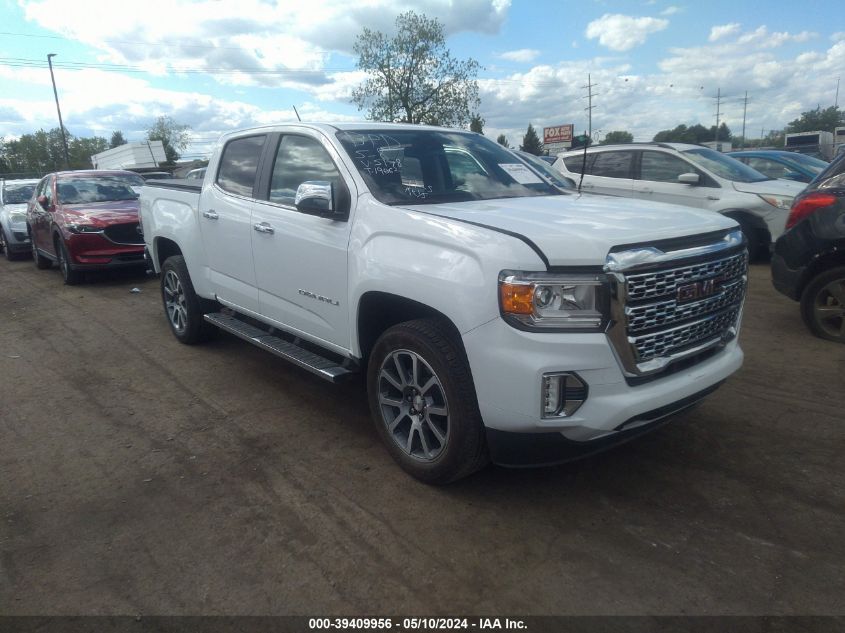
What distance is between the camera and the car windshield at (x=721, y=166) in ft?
30.2

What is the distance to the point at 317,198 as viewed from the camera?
3.70 m

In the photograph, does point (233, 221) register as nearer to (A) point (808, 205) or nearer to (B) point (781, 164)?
(A) point (808, 205)

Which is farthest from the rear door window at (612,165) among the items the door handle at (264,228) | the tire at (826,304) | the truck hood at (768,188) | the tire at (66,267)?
the tire at (66,267)

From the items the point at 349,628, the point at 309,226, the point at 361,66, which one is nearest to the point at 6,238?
the point at 309,226

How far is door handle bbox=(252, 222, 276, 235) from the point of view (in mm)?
4400

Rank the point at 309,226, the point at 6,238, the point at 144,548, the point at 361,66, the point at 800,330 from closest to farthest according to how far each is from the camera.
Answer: the point at 144,548
the point at 309,226
the point at 800,330
the point at 6,238
the point at 361,66

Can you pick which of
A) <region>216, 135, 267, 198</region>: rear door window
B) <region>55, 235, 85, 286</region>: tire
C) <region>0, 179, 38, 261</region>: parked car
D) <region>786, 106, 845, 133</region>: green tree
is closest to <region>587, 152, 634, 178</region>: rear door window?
<region>216, 135, 267, 198</region>: rear door window

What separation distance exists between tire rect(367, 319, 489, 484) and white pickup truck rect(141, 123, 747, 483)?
0.01 meters

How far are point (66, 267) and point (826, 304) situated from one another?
32.7 feet

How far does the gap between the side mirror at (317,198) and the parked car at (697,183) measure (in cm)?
632

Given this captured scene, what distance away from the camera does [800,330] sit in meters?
6.05

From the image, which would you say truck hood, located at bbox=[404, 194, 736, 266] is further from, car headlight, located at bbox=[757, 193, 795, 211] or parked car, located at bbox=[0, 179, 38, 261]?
parked car, located at bbox=[0, 179, 38, 261]

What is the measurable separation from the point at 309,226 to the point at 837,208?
14.5ft

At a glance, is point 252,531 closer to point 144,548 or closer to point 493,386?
point 144,548
